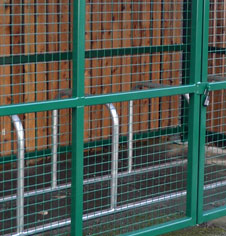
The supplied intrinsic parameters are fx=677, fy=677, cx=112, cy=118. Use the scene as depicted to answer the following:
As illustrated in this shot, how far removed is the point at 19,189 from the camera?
4.38 m

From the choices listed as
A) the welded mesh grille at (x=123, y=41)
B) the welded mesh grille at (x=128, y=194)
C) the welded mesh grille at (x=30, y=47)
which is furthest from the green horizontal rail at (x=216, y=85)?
the welded mesh grille at (x=30, y=47)

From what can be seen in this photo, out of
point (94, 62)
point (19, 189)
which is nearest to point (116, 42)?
point (94, 62)

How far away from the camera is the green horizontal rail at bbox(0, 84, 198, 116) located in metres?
3.70

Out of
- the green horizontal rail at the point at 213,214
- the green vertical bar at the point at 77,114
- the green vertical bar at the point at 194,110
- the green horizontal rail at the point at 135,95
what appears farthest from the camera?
the green horizontal rail at the point at 213,214

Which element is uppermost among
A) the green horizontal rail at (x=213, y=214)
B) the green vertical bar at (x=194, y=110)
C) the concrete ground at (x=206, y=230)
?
the green vertical bar at (x=194, y=110)

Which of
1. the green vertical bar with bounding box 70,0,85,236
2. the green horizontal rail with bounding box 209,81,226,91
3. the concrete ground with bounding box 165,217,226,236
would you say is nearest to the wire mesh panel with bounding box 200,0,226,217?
the green horizontal rail with bounding box 209,81,226,91

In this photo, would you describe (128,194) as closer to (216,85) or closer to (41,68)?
(216,85)

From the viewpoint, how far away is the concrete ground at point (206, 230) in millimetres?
5051

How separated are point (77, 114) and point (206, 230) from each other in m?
1.74

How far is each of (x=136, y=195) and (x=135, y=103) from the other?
1.70m

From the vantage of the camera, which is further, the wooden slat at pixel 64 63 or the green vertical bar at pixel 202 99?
the wooden slat at pixel 64 63

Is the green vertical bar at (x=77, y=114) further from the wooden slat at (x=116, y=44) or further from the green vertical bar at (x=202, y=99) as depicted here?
the wooden slat at (x=116, y=44)

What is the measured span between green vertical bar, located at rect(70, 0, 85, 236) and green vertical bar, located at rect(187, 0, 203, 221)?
0.91 meters

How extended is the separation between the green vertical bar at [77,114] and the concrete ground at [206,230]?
119 cm
